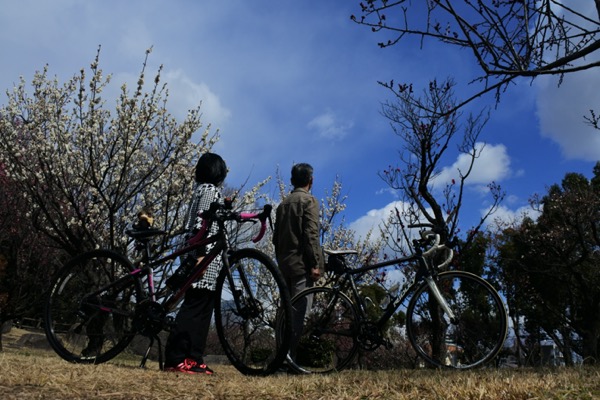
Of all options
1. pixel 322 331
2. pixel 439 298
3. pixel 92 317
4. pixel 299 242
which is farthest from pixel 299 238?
pixel 92 317

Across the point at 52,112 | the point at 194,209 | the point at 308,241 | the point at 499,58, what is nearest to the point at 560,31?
the point at 499,58

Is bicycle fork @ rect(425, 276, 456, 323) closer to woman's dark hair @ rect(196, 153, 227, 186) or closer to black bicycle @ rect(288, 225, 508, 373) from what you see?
black bicycle @ rect(288, 225, 508, 373)

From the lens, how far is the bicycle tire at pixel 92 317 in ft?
15.5

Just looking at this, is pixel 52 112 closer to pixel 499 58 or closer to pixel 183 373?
pixel 183 373

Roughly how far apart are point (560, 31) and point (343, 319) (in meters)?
3.61

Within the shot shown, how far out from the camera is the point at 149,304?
14.8 ft

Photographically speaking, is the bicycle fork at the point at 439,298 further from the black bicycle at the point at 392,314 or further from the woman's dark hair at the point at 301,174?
the woman's dark hair at the point at 301,174

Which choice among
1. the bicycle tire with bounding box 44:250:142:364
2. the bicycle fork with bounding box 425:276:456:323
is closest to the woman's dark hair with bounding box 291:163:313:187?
the bicycle fork with bounding box 425:276:456:323

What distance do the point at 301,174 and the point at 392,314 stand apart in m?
Answer: 1.72

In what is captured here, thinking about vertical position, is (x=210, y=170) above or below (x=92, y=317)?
above

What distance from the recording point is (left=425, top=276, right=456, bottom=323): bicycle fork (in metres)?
4.67

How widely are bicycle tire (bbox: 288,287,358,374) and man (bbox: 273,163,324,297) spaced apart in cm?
21

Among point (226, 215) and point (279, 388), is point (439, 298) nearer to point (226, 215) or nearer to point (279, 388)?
point (226, 215)

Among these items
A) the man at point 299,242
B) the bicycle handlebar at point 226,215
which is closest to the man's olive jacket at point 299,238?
the man at point 299,242
